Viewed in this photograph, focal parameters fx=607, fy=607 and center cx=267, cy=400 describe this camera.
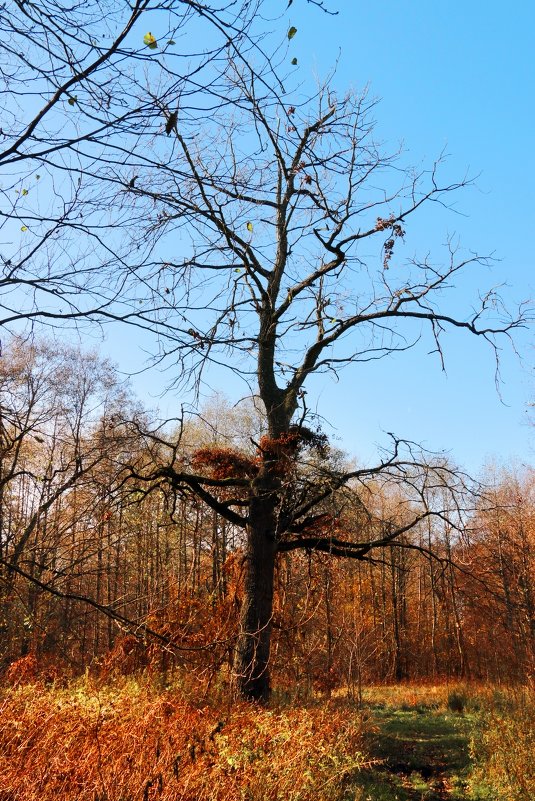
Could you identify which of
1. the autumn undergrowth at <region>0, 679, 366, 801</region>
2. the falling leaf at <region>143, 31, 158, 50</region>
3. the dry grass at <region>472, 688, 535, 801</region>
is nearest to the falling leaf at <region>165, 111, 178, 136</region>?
the falling leaf at <region>143, 31, 158, 50</region>

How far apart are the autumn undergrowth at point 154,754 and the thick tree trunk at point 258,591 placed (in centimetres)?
166

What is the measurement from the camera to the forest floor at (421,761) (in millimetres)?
6965

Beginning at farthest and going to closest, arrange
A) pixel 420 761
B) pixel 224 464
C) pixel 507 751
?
pixel 224 464 → pixel 420 761 → pixel 507 751

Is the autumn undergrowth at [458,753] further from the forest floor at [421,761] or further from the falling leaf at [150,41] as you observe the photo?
the falling leaf at [150,41]

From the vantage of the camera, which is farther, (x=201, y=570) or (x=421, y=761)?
(x=201, y=570)

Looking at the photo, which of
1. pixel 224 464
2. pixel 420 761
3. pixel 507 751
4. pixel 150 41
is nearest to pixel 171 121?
pixel 150 41

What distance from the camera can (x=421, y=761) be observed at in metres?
8.76

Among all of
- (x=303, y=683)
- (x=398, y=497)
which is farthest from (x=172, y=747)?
(x=398, y=497)

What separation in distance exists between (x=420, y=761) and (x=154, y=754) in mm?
5676

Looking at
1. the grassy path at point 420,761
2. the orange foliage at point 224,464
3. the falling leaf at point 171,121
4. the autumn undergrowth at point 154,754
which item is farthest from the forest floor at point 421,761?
the falling leaf at point 171,121

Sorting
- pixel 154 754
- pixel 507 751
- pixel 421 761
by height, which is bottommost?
pixel 421 761

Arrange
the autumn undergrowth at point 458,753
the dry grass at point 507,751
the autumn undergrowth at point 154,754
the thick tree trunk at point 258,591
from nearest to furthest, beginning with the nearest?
1. the autumn undergrowth at point 154,754
2. the dry grass at point 507,751
3. the autumn undergrowth at point 458,753
4. the thick tree trunk at point 258,591

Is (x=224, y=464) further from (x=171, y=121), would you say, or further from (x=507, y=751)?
(x=171, y=121)

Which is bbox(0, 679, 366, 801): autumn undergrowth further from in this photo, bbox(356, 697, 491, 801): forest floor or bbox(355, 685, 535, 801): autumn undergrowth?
bbox(355, 685, 535, 801): autumn undergrowth
